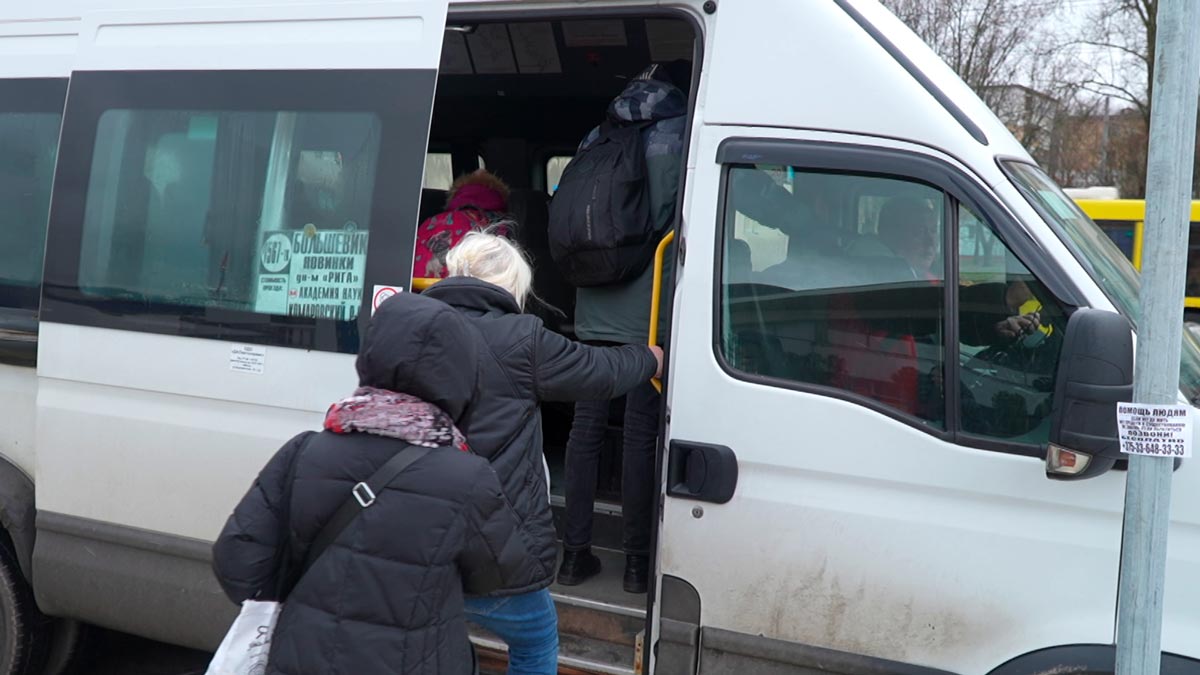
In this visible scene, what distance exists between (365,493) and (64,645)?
2621mm

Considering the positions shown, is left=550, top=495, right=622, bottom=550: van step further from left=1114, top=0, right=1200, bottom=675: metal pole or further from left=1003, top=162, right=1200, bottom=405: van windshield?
left=1114, top=0, right=1200, bottom=675: metal pole

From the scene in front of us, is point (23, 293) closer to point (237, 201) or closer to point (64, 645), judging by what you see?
point (237, 201)

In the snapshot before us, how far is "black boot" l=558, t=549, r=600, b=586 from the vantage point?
12.0ft

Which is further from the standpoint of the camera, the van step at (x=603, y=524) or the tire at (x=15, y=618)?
the van step at (x=603, y=524)

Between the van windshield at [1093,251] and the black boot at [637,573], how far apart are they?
69.2 inches

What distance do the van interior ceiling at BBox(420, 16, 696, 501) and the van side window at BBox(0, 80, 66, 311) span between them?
172cm

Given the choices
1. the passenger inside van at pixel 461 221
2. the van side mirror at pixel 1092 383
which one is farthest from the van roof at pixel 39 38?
the van side mirror at pixel 1092 383

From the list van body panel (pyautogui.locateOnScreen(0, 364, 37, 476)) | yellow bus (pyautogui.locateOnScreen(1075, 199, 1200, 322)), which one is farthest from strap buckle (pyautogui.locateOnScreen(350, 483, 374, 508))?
yellow bus (pyautogui.locateOnScreen(1075, 199, 1200, 322))

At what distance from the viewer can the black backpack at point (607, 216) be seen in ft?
11.3

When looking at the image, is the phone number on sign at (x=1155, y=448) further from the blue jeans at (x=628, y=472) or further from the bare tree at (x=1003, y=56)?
the bare tree at (x=1003, y=56)

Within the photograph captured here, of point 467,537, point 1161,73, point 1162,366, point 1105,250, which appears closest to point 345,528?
point 467,537

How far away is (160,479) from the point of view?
11.6 ft

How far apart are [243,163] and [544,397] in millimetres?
1531

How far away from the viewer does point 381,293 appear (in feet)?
10.6
